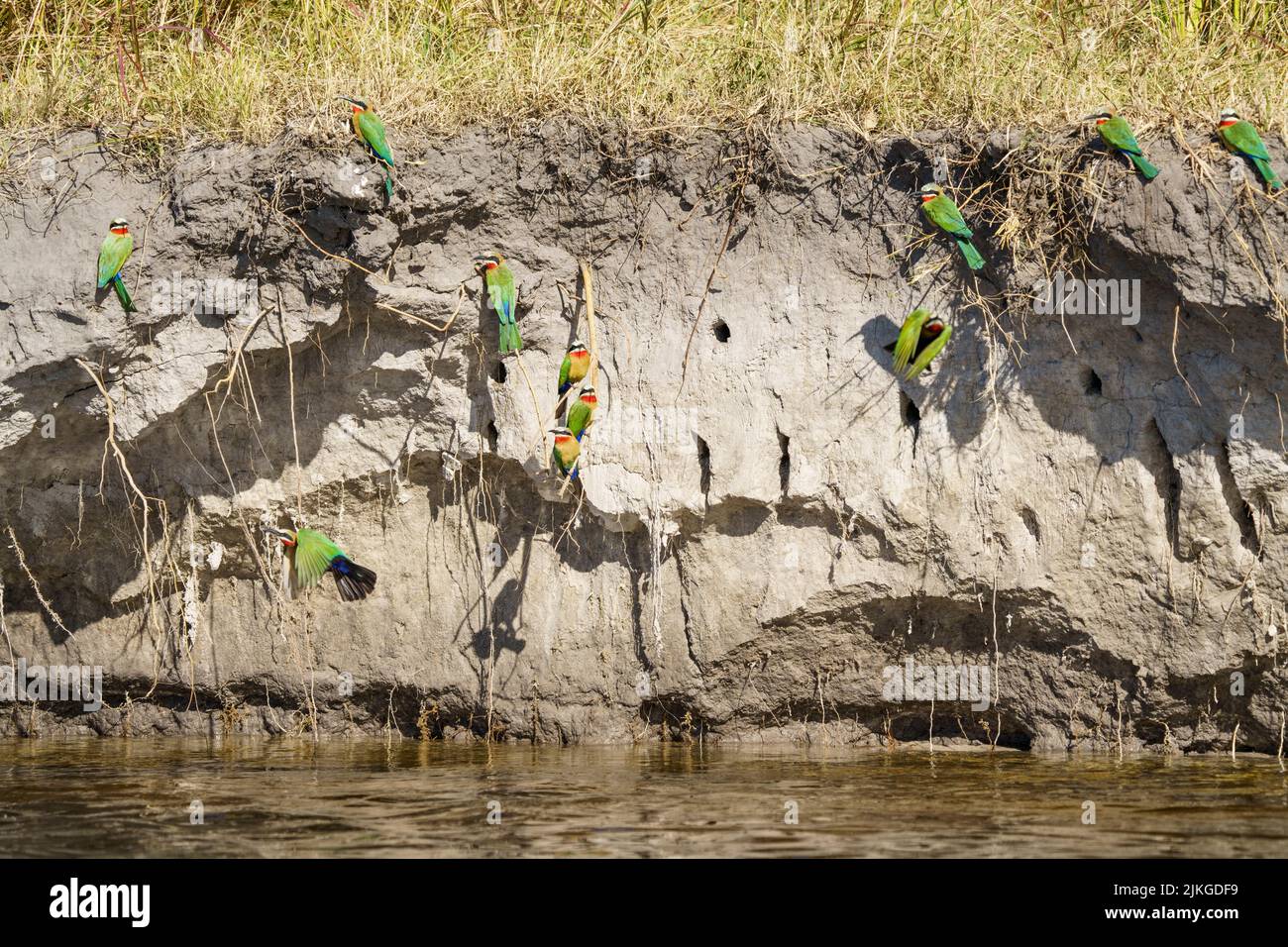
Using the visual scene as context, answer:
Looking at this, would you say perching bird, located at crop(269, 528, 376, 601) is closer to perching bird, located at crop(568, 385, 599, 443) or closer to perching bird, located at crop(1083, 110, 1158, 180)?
perching bird, located at crop(568, 385, 599, 443)

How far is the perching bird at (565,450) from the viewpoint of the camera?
5.30m

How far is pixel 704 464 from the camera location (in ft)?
18.4

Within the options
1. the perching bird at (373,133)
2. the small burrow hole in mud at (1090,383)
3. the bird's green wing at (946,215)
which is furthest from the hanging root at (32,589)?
the small burrow hole in mud at (1090,383)

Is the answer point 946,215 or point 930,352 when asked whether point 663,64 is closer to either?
point 946,215

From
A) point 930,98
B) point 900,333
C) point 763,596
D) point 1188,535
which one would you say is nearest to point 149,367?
point 763,596

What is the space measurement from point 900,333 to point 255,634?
316 centimetres

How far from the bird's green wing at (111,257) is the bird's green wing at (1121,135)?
159 inches

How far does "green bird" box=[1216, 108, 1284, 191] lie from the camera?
505cm

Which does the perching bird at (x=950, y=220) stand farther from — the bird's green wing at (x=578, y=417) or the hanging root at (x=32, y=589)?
the hanging root at (x=32, y=589)

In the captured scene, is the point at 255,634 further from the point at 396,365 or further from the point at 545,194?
the point at 545,194

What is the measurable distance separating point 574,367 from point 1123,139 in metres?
2.40

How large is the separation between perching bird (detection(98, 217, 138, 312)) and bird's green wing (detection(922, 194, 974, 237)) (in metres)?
3.31

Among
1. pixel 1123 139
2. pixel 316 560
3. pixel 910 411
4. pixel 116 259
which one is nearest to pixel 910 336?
pixel 910 411

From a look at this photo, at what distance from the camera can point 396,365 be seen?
5.69 metres
